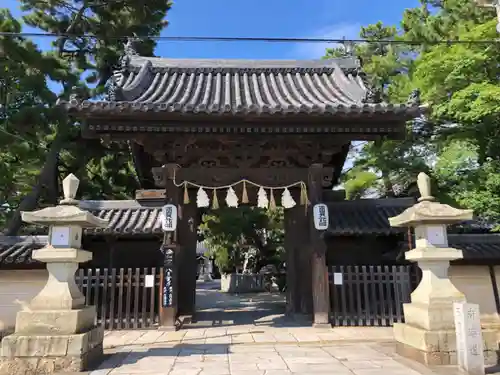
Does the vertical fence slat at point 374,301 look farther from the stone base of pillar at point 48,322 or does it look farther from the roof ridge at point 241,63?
the roof ridge at point 241,63

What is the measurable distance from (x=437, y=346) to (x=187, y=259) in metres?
6.40

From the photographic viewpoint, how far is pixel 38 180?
14.9 metres

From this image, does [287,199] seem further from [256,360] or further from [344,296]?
[256,360]

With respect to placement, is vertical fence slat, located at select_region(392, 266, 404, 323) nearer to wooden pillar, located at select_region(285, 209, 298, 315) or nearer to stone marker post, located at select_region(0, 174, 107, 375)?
wooden pillar, located at select_region(285, 209, 298, 315)

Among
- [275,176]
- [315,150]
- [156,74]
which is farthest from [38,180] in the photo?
[315,150]

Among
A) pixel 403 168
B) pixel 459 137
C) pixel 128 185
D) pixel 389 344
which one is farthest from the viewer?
pixel 128 185

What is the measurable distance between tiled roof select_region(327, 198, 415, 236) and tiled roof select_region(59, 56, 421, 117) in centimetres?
317

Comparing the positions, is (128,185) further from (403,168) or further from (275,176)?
(403,168)

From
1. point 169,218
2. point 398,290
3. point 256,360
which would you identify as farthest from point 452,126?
point 256,360

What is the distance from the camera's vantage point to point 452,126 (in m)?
13.4

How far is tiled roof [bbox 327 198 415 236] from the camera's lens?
10391 mm

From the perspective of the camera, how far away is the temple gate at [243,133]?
8469mm

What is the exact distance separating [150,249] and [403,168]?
9.52m

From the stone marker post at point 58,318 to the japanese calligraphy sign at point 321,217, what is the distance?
16.8ft
